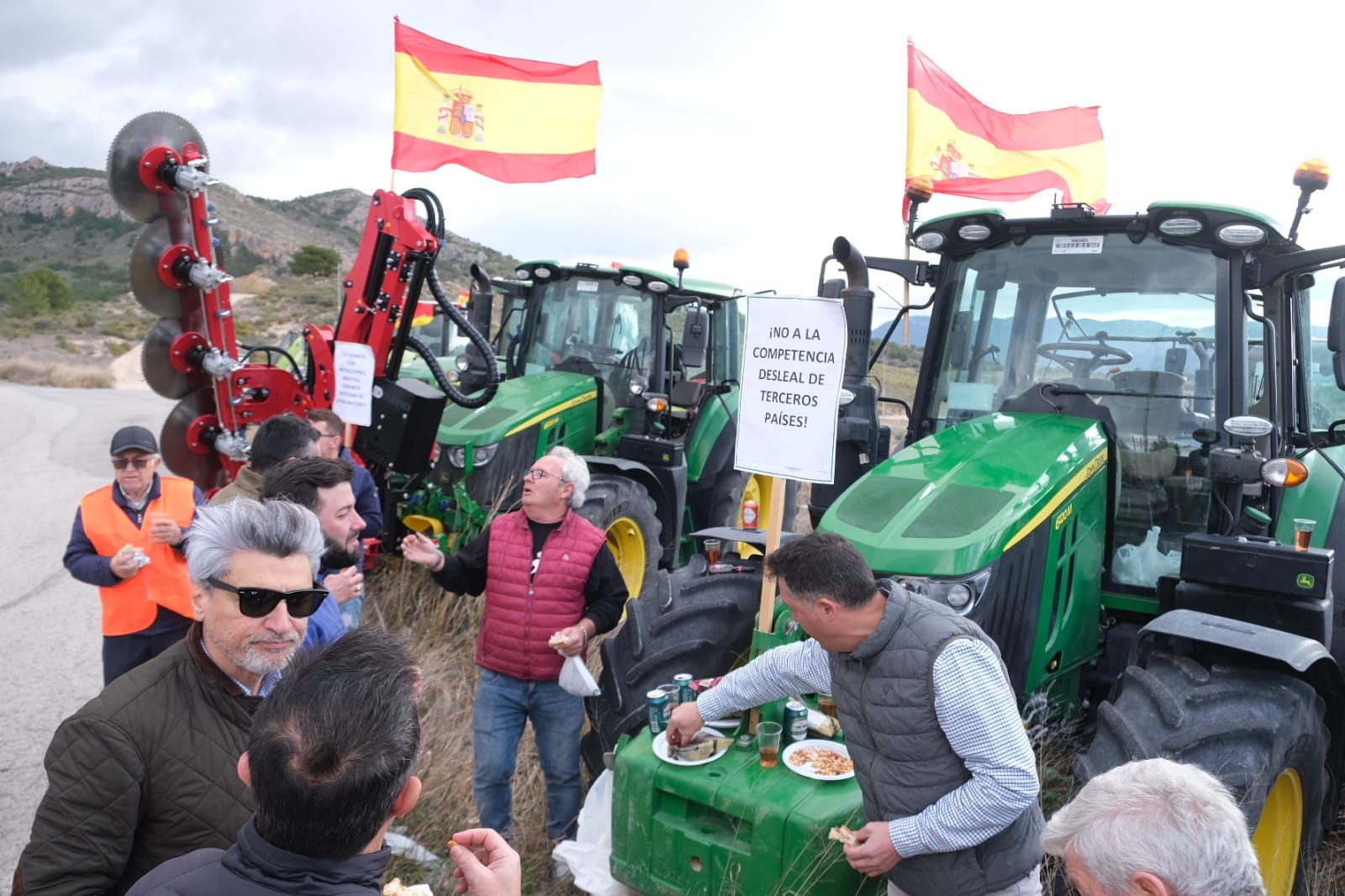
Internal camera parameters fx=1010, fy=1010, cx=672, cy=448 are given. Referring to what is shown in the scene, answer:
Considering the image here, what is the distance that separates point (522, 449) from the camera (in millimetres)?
7305

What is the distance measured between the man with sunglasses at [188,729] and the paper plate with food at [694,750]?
1376 mm

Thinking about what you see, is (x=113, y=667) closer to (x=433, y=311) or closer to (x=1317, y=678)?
(x=1317, y=678)

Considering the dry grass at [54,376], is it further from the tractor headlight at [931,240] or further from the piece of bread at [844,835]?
the piece of bread at [844,835]

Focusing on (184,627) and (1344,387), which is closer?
(1344,387)

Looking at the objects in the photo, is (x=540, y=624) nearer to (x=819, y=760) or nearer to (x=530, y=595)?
(x=530, y=595)

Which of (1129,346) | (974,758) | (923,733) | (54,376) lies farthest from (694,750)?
(54,376)

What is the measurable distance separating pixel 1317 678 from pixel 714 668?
83.9 inches

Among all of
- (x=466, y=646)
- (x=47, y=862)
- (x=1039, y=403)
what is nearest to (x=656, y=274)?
(x=466, y=646)

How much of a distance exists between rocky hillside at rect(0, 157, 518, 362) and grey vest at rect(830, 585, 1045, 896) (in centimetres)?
3129

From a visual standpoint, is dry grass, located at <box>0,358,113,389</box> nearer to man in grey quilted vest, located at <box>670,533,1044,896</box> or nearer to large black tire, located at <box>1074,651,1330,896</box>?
man in grey quilted vest, located at <box>670,533,1044,896</box>

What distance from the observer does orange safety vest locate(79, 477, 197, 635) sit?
4.08 meters

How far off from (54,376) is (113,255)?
124 ft

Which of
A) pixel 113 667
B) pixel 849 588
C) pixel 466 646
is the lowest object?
pixel 466 646

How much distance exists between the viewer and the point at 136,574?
4094mm
